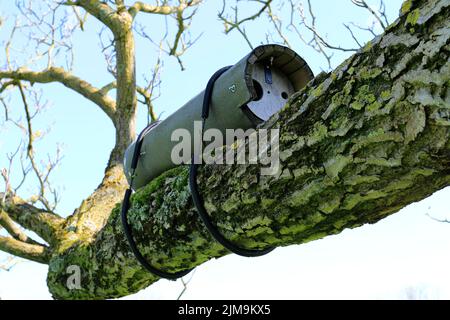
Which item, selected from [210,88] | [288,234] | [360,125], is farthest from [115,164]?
[360,125]

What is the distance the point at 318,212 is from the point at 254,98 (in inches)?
17.1

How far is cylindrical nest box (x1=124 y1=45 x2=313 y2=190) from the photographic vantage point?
138cm

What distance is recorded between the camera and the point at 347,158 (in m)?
0.97

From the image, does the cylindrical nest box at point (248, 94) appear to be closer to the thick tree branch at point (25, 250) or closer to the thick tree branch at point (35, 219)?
the thick tree branch at point (35, 219)

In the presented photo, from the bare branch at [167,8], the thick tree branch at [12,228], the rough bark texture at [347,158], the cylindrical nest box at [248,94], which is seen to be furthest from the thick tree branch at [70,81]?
the rough bark texture at [347,158]

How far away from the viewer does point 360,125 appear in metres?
0.95

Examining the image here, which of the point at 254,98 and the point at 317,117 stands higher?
the point at 254,98

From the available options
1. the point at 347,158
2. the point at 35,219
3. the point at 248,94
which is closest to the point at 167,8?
the point at 35,219

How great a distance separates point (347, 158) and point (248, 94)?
0.45 m

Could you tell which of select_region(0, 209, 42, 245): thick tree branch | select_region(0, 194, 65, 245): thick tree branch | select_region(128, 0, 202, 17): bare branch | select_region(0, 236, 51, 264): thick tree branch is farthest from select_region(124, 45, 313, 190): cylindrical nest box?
select_region(128, 0, 202, 17): bare branch

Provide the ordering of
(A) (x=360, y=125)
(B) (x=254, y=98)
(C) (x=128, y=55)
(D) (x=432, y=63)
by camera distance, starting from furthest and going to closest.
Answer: (C) (x=128, y=55) < (B) (x=254, y=98) < (A) (x=360, y=125) < (D) (x=432, y=63)

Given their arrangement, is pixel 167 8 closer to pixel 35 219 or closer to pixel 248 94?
pixel 35 219

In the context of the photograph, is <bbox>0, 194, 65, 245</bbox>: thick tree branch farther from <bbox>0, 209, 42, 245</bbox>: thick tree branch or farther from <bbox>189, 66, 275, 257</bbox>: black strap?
<bbox>189, 66, 275, 257</bbox>: black strap
